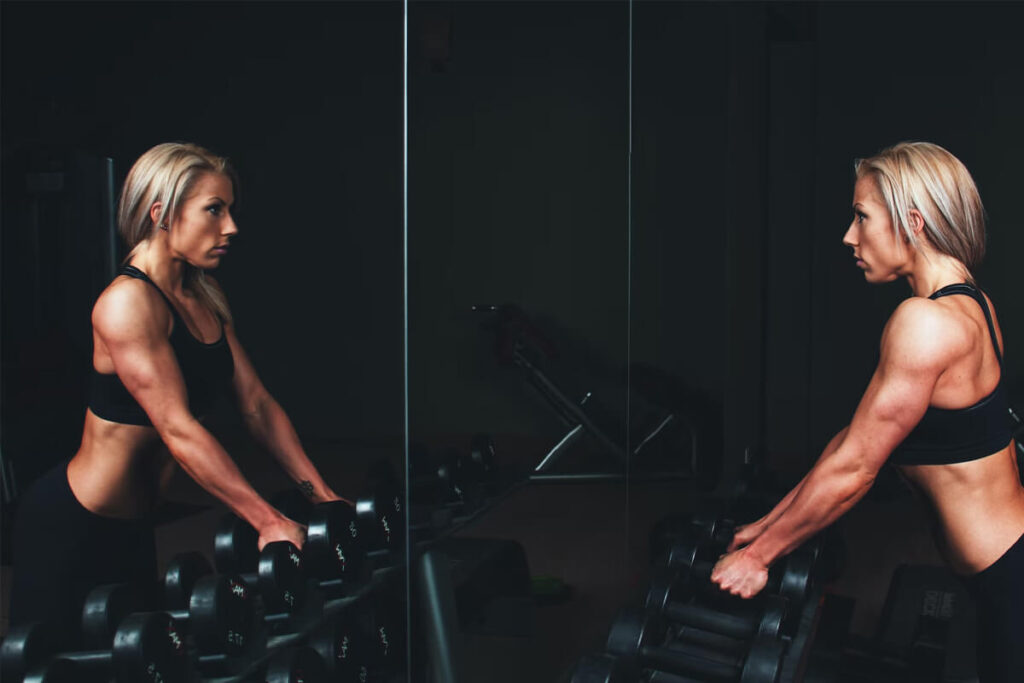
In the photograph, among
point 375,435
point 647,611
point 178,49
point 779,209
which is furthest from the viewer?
point 779,209

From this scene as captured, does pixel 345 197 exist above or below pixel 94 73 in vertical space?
below

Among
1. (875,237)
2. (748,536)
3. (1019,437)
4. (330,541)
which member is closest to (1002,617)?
(748,536)

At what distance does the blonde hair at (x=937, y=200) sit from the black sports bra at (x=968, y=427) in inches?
4.6

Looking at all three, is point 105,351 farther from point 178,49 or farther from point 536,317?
point 536,317

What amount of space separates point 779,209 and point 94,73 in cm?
301

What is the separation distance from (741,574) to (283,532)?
1.18m

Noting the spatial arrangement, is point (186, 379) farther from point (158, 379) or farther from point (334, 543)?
point (334, 543)

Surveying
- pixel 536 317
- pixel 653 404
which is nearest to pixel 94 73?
pixel 536 317

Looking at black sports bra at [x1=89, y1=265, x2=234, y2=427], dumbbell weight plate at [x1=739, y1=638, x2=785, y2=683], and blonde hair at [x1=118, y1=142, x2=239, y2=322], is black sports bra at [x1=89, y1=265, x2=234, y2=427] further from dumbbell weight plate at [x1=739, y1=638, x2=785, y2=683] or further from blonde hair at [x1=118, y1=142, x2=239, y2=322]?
dumbbell weight plate at [x1=739, y1=638, x2=785, y2=683]

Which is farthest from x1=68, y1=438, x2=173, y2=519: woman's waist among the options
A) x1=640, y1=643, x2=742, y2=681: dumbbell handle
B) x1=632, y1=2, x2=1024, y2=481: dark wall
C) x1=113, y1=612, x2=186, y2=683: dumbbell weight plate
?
x1=632, y1=2, x2=1024, y2=481: dark wall

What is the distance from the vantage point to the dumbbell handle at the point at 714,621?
2014 millimetres

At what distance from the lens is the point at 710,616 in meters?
2.06

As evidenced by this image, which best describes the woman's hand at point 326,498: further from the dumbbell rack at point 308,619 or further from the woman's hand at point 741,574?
the woman's hand at point 741,574

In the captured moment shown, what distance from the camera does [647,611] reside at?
1770 mm
